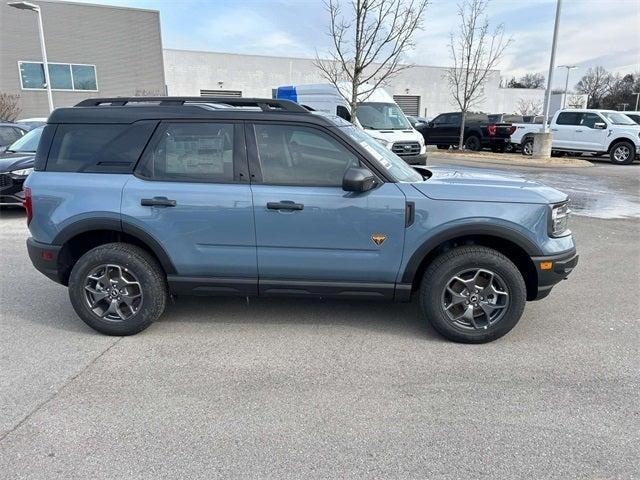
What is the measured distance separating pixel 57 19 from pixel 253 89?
730 inches

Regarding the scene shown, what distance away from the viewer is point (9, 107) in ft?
91.3

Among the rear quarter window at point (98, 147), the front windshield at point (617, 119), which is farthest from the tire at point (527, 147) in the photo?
the rear quarter window at point (98, 147)

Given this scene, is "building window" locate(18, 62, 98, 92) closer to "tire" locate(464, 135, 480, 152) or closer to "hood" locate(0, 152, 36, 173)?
"tire" locate(464, 135, 480, 152)

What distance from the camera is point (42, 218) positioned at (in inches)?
155

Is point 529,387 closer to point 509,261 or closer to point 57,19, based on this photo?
point 509,261

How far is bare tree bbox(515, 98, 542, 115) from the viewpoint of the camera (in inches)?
2179

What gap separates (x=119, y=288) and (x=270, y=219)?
1.42 meters

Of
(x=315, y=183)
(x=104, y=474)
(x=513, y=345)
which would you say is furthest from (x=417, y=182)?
(x=104, y=474)

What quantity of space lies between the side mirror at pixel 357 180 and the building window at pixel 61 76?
106ft

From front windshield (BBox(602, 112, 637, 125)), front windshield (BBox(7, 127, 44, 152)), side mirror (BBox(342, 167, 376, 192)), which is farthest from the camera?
front windshield (BBox(602, 112, 637, 125))

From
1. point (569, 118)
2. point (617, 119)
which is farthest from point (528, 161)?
point (617, 119)

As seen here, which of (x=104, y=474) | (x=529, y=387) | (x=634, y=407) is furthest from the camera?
(x=529, y=387)

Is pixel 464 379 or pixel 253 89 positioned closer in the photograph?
pixel 464 379

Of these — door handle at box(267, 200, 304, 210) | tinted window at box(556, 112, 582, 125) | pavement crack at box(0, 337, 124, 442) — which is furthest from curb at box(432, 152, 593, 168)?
pavement crack at box(0, 337, 124, 442)
